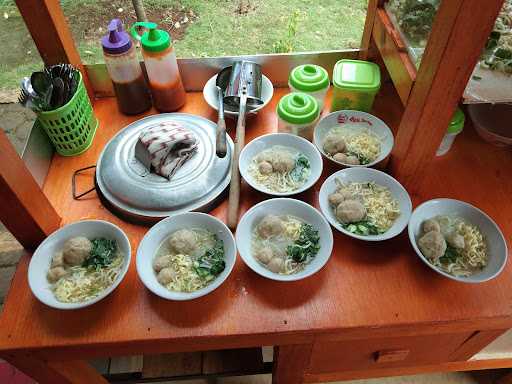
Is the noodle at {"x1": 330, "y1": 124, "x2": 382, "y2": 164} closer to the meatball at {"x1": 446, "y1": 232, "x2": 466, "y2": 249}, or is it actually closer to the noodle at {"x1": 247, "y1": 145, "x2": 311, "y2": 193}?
the noodle at {"x1": 247, "y1": 145, "x2": 311, "y2": 193}

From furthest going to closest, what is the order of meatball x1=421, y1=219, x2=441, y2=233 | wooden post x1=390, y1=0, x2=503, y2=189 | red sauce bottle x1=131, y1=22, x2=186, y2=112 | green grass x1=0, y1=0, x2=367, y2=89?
green grass x1=0, y1=0, x2=367, y2=89 → red sauce bottle x1=131, y1=22, x2=186, y2=112 → meatball x1=421, y1=219, x2=441, y2=233 → wooden post x1=390, y1=0, x2=503, y2=189

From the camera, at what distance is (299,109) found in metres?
1.19

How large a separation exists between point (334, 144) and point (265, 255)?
0.43m

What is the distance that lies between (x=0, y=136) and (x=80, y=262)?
34cm

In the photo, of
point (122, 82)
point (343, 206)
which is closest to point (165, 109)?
point (122, 82)

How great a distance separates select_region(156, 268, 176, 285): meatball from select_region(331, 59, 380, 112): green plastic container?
2.52ft

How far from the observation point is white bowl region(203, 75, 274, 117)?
52.4 inches

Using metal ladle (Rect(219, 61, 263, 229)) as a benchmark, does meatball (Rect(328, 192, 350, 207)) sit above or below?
below

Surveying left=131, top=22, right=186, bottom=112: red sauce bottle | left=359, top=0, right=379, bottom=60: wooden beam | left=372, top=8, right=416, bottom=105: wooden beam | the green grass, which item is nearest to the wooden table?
left=372, top=8, right=416, bottom=105: wooden beam

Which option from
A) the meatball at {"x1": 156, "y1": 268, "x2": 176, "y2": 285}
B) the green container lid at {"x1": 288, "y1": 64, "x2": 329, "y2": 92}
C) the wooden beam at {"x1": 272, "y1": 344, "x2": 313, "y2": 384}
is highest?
the green container lid at {"x1": 288, "y1": 64, "x2": 329, "y2": 92}

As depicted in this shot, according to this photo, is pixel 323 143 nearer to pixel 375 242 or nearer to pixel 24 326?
pixel 375 242

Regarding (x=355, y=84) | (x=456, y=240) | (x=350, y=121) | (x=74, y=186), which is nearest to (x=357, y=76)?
(x=355, y=84)

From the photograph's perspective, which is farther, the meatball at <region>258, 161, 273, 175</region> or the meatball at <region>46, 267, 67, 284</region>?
the meatball at <region>258, 161, 273, 175</region>

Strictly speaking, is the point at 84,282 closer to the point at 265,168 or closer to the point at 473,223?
the point at 265,168
